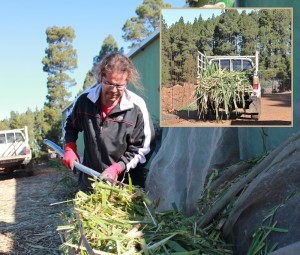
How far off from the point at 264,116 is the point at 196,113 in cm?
39

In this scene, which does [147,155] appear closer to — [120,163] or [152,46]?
[120,163]

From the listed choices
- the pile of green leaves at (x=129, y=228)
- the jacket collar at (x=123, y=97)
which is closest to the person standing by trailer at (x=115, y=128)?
the jacket collar at (x=123, y=97)

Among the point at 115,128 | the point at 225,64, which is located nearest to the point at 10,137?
the point at 115,128

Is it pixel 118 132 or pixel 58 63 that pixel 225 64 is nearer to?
pixel 118 132

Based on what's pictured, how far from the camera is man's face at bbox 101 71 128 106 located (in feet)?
10.4

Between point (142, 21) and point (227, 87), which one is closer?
point (227, 87)

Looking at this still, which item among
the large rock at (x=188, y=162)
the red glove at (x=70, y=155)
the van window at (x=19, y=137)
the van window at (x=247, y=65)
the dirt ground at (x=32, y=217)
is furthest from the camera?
the van window at (x=19, y=137)

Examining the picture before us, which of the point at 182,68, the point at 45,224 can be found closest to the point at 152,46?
the point at 45,224

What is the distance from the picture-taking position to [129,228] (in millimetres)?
2307

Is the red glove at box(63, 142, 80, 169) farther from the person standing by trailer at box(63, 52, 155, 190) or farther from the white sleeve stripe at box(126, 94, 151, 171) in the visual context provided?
the white sleeve stripe at box(126, 94, 151, 171)

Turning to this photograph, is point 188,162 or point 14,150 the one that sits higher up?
point 188,162

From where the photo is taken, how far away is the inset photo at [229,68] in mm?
2379

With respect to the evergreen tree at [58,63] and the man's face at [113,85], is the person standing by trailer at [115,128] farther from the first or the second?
the evergreen tree at [58,63]

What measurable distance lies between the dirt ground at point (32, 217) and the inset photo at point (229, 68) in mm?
1143
